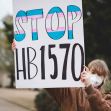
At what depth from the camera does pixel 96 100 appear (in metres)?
4.34

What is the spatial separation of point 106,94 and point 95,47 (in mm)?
8600

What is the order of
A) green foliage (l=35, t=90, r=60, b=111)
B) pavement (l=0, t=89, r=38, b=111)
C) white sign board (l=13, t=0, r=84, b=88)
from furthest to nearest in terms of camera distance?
pavement (l=0, t=89, r=38, b=111) → green foliage (l=35, t=90, r=60, b=111) → white sign board (l=13, t=0, r=84, b=88)

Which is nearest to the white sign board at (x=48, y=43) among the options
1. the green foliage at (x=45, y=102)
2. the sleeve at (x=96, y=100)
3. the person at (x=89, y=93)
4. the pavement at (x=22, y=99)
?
the person at (x=89, y=93)

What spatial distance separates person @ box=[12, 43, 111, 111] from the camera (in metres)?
4.36

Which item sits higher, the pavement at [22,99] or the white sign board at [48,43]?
the white sign board at [48,43]

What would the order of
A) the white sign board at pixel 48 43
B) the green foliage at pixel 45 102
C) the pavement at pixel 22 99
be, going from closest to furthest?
the white sign board at pixel 48 43
the green foliage at pixel 45 102
the pavement at pixel 22 99

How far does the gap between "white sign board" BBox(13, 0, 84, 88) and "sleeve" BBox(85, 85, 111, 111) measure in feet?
0.88

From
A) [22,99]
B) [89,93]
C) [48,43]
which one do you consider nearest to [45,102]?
[22,99]

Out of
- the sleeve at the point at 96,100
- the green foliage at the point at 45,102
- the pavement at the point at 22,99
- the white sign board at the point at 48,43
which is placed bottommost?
the pavement at the point at 22,99

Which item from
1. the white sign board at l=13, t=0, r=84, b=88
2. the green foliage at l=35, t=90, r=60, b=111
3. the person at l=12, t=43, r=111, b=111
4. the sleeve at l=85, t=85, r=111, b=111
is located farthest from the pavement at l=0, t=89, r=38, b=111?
the sleeve at l=85, t=85, r=111, b=111

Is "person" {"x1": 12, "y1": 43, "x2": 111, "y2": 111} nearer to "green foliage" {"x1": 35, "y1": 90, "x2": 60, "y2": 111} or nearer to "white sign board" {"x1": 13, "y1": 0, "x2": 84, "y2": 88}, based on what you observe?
"white sign board" {"x1": 13, "y1": 0, "x2": 84, "y2": 88}

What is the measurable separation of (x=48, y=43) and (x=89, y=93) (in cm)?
67

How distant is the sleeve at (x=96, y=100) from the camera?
4.34 metres

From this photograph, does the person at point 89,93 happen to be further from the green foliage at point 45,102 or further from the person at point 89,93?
the green foliage at point 45,102
